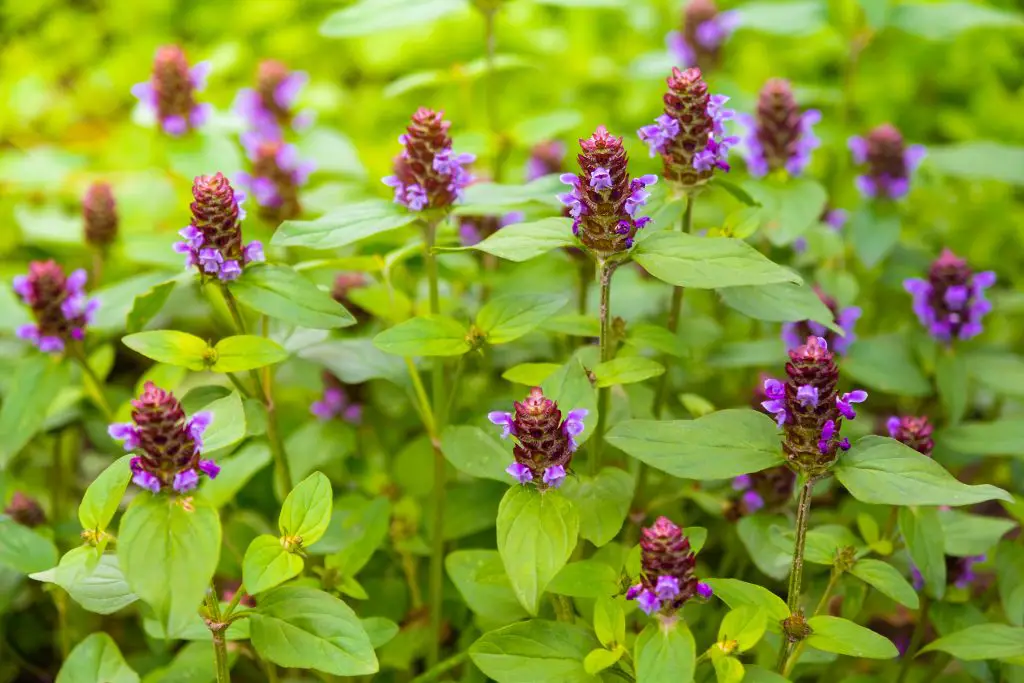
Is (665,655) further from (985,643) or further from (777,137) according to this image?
(777,137)

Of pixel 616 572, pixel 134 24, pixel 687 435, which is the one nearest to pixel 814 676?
pixel 616 572

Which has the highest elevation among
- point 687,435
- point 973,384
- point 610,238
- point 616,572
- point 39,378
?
point 610,238

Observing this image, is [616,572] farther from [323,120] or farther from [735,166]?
[323,120]

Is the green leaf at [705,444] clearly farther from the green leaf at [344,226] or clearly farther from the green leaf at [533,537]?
the green leaf at [344,226]

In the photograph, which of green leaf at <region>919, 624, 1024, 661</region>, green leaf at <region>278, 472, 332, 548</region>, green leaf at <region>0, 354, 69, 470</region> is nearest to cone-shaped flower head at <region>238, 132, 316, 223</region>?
green leaf at <region>0, 354, 69, 470</region>

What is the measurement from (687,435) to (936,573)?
544 millimetres

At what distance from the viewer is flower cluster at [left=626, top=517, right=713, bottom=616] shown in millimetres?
1312

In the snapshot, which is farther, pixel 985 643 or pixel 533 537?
pixel 985 643

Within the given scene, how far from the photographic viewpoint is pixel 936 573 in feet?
5.17

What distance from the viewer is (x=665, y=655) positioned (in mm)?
1307

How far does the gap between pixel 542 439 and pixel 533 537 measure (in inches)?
5.3

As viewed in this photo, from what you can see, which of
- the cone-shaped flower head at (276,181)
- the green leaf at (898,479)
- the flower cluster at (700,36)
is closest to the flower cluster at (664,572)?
the green leaf at (898,479)

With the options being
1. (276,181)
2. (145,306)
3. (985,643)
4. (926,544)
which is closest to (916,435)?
(926,544)

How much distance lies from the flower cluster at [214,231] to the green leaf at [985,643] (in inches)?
51.3
